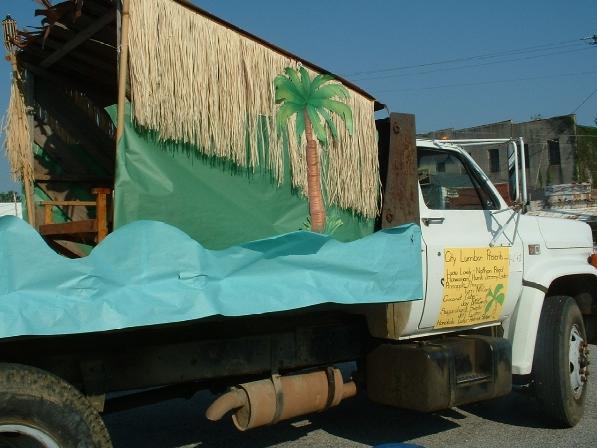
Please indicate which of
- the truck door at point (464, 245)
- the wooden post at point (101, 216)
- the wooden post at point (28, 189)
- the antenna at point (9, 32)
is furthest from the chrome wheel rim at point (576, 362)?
the antenna at point (9, 32)

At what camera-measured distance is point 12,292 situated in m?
2.67

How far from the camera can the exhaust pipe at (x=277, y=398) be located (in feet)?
12.5

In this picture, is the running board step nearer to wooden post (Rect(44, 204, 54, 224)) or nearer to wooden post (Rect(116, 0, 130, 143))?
wooden post (Rect(116, 0, 130, 143))

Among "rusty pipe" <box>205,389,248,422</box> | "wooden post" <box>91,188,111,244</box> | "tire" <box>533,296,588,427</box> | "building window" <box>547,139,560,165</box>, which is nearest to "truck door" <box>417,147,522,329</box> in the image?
"tire" <box>533,296,588,427</box>

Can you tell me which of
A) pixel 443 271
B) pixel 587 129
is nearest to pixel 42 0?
pixel 443 271

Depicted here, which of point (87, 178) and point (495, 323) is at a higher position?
point (87, 178)

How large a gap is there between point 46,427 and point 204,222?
140cm

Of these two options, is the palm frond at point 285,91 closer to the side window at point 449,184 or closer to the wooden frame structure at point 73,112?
the wooden frame structure at point 73,112

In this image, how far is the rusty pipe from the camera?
374 centimetres

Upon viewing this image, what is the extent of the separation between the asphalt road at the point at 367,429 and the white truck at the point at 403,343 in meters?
0.30

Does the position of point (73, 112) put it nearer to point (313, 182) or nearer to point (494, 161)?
point (313, 182)

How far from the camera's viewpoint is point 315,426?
5.47 m

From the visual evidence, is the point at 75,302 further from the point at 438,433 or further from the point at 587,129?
the point at 587,129

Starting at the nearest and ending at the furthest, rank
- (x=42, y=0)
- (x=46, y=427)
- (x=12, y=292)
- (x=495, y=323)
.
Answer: (x=12, y=292), (x=46, y=427), (x=42, y=0), (x=495, y=323)
